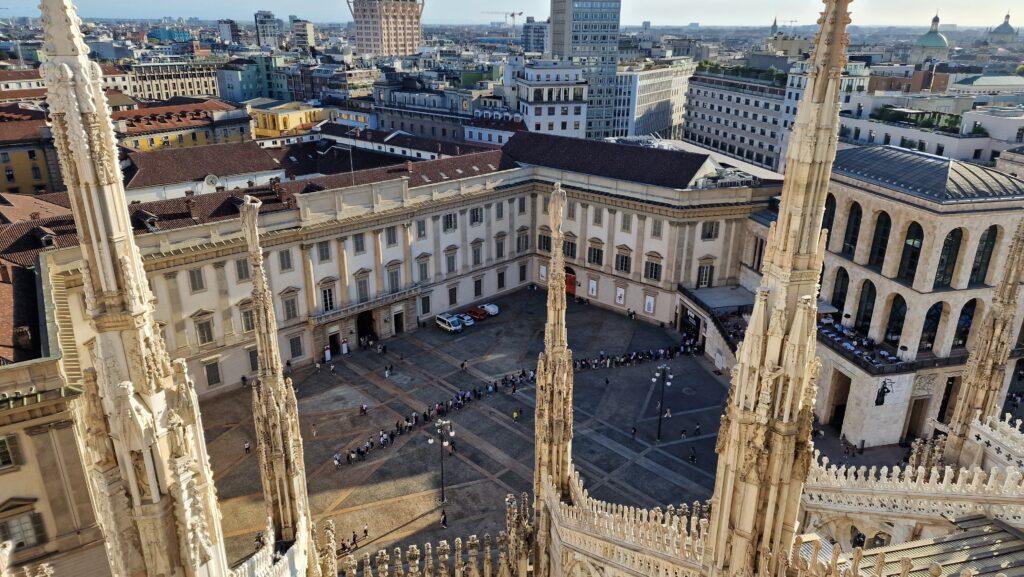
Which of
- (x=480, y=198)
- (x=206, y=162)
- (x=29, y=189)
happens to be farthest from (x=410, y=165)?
(x=29, y=189)

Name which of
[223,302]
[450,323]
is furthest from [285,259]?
[450,323]

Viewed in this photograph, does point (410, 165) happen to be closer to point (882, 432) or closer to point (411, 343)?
point (411, 343)

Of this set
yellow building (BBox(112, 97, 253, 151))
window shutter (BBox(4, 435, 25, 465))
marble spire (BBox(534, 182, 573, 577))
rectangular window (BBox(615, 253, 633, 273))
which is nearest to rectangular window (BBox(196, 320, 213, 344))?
window shutter (BBox(4, 435, 25, 465))

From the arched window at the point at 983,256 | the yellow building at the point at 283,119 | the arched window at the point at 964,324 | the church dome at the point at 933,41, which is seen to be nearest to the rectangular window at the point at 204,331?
the arched window at the point at 964,324

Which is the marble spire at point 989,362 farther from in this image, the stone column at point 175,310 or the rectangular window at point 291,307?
the stone column at point 175,310

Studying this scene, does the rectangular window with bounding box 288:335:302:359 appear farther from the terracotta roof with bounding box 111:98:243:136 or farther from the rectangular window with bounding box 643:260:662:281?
the terracotta roof with bounding box 111:98:243:136

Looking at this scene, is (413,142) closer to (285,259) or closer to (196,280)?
(285,259)
